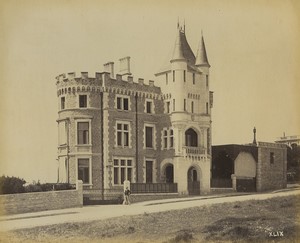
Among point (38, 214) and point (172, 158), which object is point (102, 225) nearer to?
point (38, 214)

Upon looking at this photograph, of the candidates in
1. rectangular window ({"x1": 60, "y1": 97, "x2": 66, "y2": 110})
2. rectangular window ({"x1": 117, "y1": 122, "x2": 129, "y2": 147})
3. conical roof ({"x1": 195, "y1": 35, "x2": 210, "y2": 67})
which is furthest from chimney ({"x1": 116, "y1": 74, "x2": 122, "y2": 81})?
conical roof ({"x1": 195, "y1": 35, "x2": 210, "y2": 67})

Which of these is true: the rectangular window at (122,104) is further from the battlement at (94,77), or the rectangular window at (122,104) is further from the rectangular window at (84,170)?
the rectangular window at (84,170)

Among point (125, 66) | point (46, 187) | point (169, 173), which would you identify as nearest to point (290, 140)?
point (169, 173)

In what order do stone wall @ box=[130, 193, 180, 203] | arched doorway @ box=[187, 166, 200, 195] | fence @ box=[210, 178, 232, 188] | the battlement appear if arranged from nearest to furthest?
the battlement
stone wall @ box=[130, 193, 180, 203]
arched doorway @ box=[187, 166, 200, 195]
fence @ box=[210, 178, 232, 188]

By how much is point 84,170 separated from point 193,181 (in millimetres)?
1851

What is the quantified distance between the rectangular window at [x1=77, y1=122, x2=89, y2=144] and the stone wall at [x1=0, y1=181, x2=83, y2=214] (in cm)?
72

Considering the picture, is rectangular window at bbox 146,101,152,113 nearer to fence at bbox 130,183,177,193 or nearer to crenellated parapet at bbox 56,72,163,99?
crenellated parapet at bbox 56,72,163,99

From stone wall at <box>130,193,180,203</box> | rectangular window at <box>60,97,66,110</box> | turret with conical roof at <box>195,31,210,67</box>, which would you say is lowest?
stone wall at <box>130,193,180,203</box>

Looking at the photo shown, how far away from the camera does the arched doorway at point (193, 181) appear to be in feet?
32.4

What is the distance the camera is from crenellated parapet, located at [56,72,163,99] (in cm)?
867

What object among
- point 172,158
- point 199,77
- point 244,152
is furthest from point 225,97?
point 244,152

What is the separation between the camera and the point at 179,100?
9.75 metres

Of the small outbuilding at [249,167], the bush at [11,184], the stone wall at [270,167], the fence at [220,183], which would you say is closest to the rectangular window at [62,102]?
the bush at [11,184]

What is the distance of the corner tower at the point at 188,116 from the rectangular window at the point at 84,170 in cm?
136
